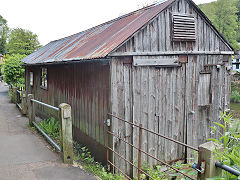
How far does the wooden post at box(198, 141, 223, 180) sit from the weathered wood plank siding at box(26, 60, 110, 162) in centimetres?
334

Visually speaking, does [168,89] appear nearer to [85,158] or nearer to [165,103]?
[165,103]

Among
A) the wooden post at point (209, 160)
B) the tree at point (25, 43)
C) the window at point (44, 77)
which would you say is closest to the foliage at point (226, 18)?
the tree at point (25, 43)

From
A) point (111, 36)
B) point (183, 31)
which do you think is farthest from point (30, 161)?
point (183, 31)

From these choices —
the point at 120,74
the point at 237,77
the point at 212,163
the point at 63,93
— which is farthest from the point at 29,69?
the point at 237,77

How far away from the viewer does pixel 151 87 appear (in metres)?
6.08

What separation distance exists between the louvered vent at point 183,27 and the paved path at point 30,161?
4519 millimetres

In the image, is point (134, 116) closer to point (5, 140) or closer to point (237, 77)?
point (5, 140)

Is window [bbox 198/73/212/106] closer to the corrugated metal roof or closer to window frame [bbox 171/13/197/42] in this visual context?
window frame [bbox 171/13/197/42]

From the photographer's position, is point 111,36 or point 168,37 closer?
point 168,37

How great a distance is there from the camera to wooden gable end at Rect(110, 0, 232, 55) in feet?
18.6

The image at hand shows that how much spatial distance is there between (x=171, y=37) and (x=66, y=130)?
12.8 ft

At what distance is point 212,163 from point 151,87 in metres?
3.81

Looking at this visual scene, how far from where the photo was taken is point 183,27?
6.45 m

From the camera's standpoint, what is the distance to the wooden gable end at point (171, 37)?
18.6 ft
